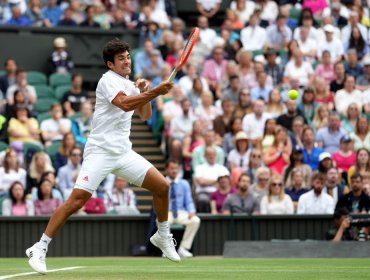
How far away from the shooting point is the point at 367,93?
20.8 metres

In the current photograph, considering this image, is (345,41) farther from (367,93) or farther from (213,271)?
(213,271)

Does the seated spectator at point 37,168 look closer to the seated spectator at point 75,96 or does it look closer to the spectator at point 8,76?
the seated spectator at point 75,96

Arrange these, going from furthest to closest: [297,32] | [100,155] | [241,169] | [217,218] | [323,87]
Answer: [297,32], [323,87], [241,169], [217,218], [100,155]

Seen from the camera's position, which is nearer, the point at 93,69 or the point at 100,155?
the point at 100,155

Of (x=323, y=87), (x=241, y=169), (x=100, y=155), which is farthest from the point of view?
(x=323, y=87)

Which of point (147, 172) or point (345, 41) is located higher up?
point (345, 41)

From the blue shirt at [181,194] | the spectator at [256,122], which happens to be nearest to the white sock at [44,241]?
the blue shirt at [181,194]

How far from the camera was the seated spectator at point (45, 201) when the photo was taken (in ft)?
56.2

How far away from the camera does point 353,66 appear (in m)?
21.8

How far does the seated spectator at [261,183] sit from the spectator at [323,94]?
3.25 m

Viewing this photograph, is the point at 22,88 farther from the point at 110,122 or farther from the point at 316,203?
the point at 110,122

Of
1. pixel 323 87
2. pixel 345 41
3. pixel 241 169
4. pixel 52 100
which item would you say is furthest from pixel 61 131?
pixel 345 41

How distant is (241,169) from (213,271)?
8069 mm

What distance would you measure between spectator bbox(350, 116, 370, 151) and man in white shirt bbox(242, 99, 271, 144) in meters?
1.57
